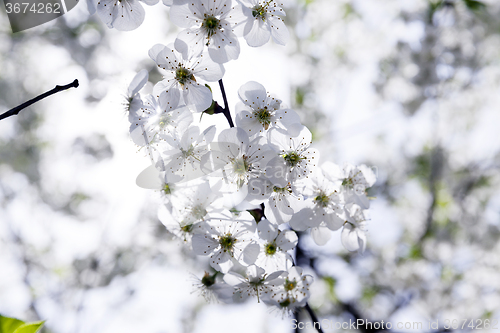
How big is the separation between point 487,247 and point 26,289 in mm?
7421

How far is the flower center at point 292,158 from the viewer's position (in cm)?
113

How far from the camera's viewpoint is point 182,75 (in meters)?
1.13

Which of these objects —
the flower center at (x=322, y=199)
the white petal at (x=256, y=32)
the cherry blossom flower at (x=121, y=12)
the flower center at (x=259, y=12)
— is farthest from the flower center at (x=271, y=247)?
the cherry blossom flower at (x=121, y=12)

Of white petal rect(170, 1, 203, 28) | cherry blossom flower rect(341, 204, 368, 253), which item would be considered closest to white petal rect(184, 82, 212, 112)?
white petal rect(170, 1, 203, 28)

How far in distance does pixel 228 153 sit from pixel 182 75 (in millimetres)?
371

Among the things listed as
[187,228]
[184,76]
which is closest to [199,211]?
[187,228]

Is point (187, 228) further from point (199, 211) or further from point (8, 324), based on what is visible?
point (8, 324)

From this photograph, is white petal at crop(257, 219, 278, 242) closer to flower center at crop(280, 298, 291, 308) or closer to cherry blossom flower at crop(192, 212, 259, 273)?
cherry blossom flower at crop(192, 212, 259, 273)

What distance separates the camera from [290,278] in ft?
4.45

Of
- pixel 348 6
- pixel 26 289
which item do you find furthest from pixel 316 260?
pixel 26 289

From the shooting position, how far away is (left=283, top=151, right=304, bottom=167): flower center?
1.13 meters

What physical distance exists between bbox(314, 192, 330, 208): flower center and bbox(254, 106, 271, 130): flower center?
0.41m

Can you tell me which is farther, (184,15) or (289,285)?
(289,285)
